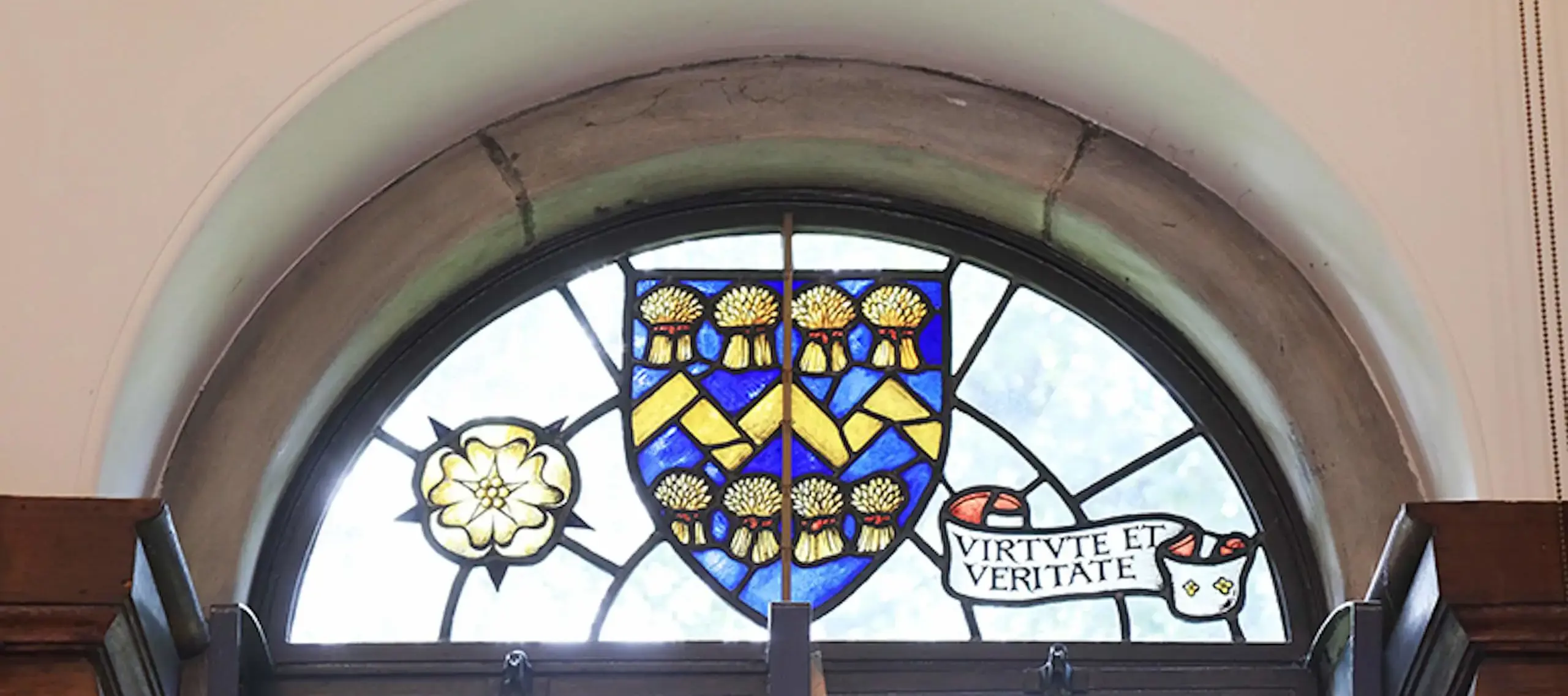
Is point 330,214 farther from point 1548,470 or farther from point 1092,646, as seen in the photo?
point 1548,470

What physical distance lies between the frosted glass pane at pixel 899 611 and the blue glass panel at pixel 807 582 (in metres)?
0.02

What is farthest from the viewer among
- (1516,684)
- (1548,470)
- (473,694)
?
(473,694)

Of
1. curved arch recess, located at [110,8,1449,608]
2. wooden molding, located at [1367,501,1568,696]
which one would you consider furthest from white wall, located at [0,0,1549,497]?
wooden molding, located at [1367,501,1568,696]

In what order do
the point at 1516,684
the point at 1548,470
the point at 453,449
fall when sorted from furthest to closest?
the point at 453,449 < the point at 1548,470 < the point at 1516,684

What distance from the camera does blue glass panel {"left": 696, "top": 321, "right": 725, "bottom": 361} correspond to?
2.92m

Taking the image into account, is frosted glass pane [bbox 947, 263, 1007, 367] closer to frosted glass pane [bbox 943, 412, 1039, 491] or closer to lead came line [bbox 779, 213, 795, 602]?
frosted glass pane [bbox 943, 412, 1039, 491]

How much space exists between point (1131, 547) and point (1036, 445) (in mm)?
173

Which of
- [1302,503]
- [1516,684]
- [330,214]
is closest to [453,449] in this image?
[330,214]

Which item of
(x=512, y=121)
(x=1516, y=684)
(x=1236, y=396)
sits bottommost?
(x=1516, y=684)

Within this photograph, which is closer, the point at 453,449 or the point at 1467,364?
the point at 1467,364

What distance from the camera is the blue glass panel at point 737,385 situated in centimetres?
289

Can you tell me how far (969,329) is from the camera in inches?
115

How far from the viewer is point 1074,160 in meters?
2.85

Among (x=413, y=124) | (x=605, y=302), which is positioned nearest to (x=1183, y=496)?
(x=605, y=302)
